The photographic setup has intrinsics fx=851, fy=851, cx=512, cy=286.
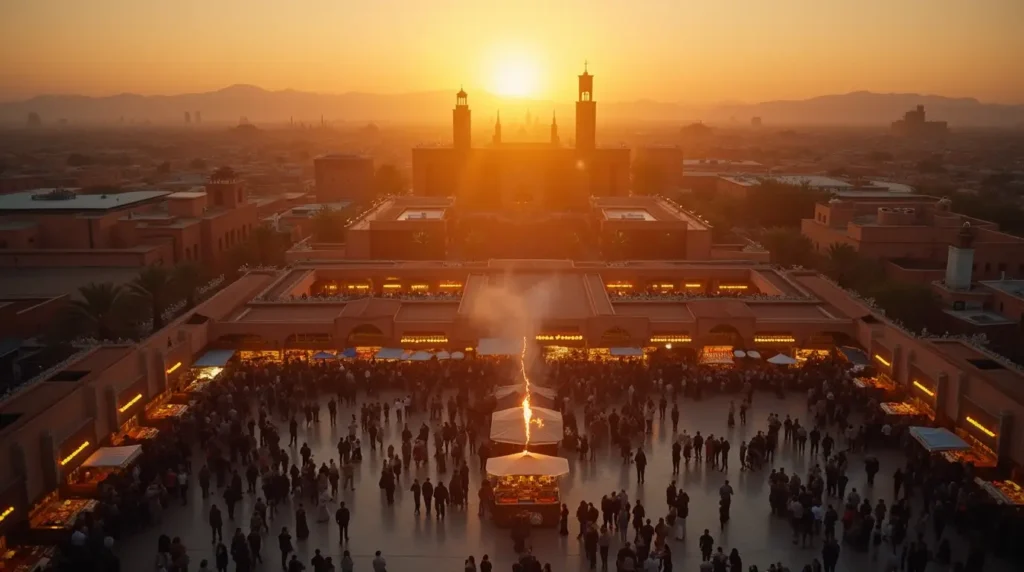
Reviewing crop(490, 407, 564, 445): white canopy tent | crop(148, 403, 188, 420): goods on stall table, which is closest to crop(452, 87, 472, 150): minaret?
crop(148, 403, 188, 420): goods on stall table

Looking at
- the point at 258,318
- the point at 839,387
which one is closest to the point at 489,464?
the point at 839,387

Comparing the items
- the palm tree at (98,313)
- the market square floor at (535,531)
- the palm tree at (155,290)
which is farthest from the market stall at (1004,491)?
the palm tree at (155,290)

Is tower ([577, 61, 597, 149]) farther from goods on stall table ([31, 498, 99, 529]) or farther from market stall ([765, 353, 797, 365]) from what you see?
goods on stall table ([31, 498, 99, 529])

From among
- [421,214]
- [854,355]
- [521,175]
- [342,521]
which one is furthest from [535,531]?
[521,175]

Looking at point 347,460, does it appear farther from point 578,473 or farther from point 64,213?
point 64,213

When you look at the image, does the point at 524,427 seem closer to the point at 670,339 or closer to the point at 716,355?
the point at 716,355

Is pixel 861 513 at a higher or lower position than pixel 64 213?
lower

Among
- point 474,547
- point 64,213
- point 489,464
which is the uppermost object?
point 64,213

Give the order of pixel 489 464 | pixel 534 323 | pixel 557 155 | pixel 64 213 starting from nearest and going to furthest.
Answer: pixel 489 464, pixel 534 323, pixel 64 213, pixel 557 155
